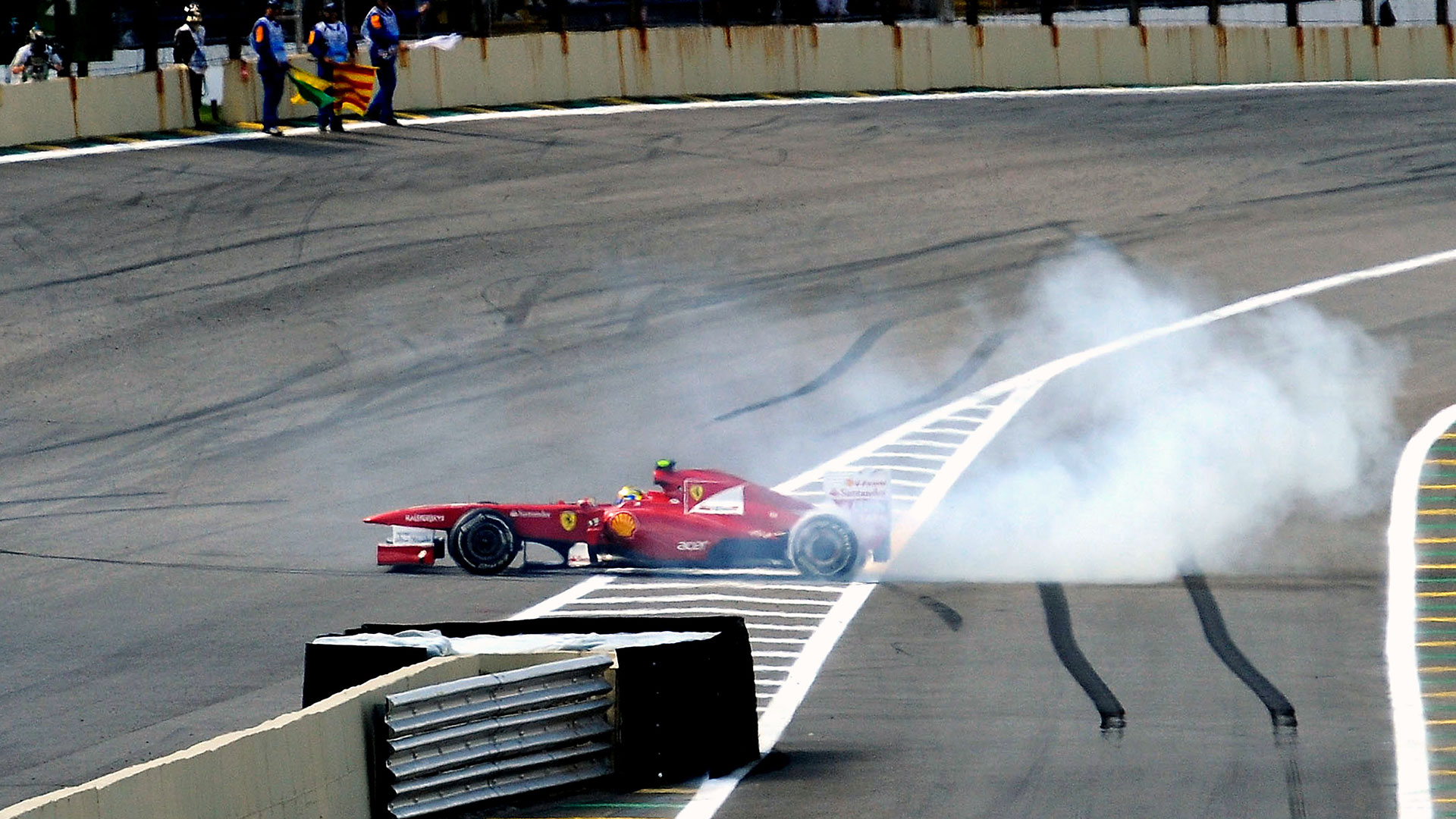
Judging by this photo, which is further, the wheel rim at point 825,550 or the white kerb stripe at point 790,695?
the wheel rim at point 825,550

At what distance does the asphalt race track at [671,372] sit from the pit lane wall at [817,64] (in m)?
1.79

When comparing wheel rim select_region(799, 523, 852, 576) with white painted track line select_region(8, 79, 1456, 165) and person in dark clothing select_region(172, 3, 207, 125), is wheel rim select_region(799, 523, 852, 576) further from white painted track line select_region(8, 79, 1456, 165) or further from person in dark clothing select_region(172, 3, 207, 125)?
person in dark clothing select_region(172, 3, 207, 125)

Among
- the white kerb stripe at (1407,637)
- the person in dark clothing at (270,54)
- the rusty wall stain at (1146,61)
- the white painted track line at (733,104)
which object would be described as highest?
the person in dark clothing at (270,54)

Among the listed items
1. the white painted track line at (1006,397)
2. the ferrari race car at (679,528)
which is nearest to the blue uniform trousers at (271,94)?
the white painted track line at (1006,397)

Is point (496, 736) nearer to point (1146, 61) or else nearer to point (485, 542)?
point (485, 542)

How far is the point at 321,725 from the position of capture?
30.3ft

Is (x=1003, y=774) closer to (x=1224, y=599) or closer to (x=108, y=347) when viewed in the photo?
(x=1224, y=599)

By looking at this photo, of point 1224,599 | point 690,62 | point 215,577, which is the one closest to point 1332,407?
point 1224,599

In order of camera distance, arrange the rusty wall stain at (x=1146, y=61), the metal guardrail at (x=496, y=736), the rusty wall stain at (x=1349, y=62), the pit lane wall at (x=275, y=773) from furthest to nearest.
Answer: the rusty wall stain at (x=1349, y=62)
the rusty wall stain at (x=1146, y=61)
the metal guardrail at (x=496, y=736)
the pit lane wall at (x=275, y=773)

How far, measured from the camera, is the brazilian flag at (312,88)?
108ft

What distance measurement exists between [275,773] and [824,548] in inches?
301

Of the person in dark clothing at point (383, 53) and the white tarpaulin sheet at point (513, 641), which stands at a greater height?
the person in dark clothing at point (383, 53)

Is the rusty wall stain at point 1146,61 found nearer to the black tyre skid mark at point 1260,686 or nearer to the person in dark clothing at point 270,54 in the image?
the person in dark clothing at point 270,54

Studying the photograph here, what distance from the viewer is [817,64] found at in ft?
126
